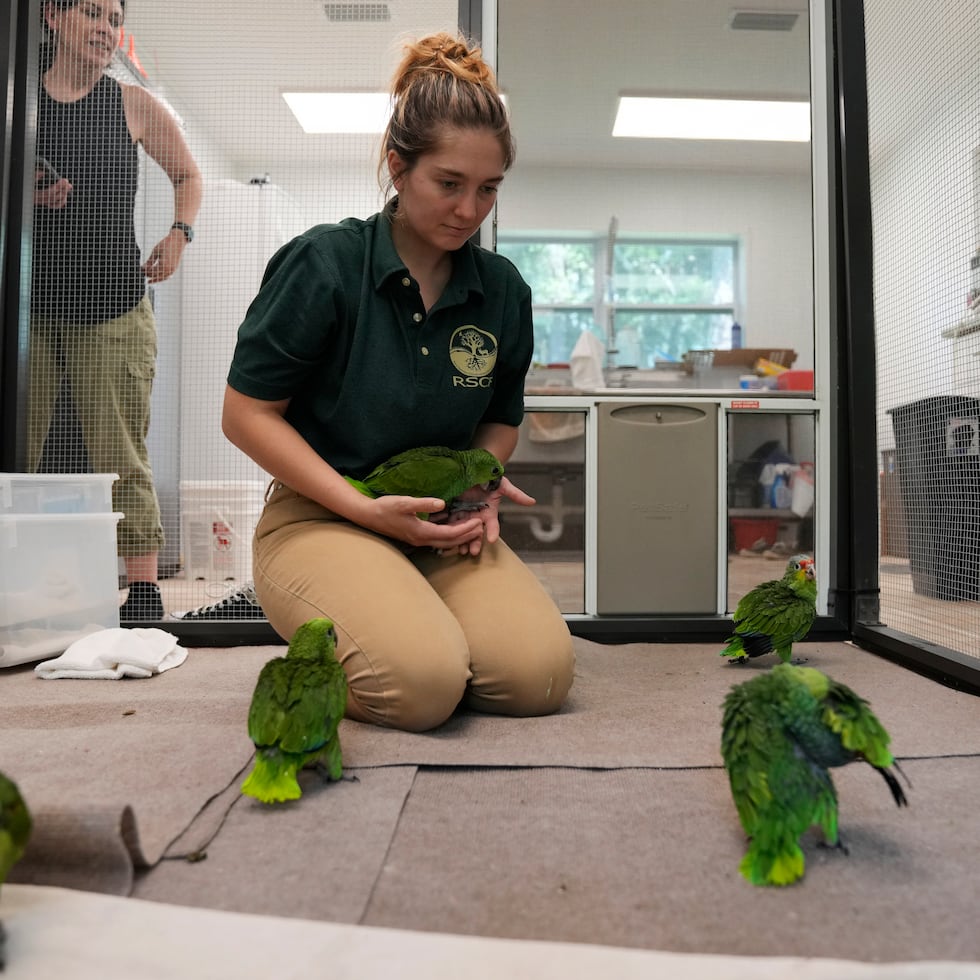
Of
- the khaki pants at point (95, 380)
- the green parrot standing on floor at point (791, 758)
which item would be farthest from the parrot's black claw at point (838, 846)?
the khaki pants at point (95, 380)

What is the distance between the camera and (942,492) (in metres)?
1.88

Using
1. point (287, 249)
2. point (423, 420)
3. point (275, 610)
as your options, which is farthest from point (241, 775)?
point (287, 249)

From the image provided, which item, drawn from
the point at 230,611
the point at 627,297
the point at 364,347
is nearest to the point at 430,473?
the point at 364,347

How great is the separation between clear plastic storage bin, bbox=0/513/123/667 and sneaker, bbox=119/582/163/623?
0.36 ft

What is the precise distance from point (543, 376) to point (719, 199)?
1.05 m

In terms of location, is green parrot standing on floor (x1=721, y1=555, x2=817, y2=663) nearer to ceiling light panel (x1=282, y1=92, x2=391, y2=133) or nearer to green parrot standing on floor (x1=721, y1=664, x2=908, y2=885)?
green parrot standing on floor (x1=721, y1=664, x2=908, y2=885)

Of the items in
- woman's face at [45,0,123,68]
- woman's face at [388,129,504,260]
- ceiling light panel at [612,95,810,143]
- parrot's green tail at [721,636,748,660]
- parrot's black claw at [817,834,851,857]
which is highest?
ceiling light panel at [612,95,810,143]

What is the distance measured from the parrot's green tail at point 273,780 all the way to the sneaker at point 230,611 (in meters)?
1.13

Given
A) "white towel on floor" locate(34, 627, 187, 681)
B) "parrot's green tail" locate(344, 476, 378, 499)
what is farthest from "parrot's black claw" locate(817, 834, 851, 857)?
"white towel on floor" locate(34, 627, 187, 681)

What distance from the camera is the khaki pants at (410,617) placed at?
1.23m

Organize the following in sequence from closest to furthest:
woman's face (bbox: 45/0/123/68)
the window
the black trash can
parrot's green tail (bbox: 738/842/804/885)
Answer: parrot's green tail (bbox: 738/842/804/885) → the black trash can → woman's face (bbox: 45/0/123/68) → the window

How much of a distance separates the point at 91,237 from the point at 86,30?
51 cm

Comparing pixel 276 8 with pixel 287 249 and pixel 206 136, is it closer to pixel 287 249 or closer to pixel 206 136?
pixel 206 136

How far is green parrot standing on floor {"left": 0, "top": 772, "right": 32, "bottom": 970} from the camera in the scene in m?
0.64
